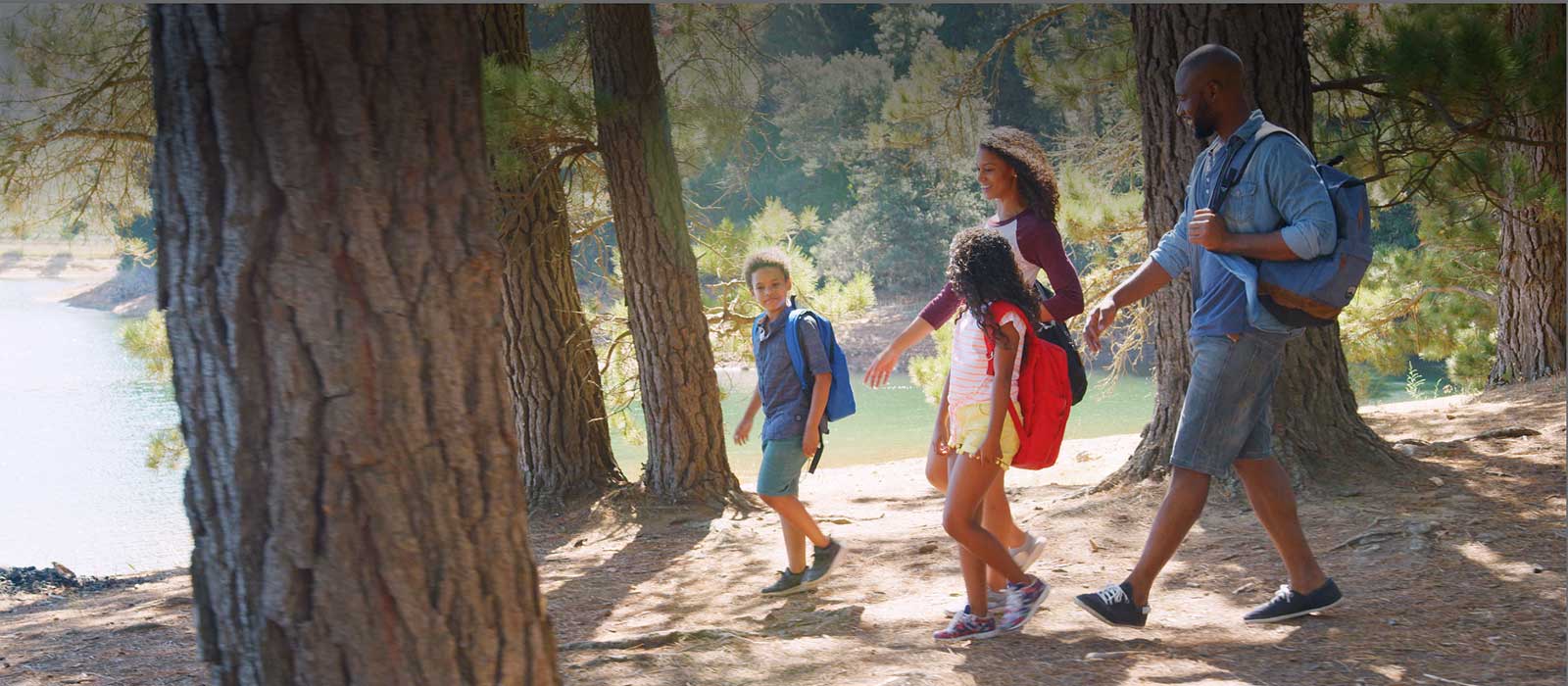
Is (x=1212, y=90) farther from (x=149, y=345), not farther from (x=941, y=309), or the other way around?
(x=149, y=345)

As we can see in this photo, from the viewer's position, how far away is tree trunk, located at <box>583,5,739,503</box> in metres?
5.79

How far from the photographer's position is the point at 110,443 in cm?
1911

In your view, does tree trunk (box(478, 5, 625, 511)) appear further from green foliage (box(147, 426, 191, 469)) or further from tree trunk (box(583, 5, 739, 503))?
green foliage (box(147, 426, 191, 469))

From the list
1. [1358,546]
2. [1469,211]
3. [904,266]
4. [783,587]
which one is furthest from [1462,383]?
[904,266]

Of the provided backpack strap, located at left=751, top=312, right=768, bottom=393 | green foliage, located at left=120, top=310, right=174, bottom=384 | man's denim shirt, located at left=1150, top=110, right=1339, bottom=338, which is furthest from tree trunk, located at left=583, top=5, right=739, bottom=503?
green foliage, located at left=120, top=310, right=174, bottom=384

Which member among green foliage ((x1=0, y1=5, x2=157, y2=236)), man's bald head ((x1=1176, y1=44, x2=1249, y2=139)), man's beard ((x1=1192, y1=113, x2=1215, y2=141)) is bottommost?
man's beard ((x1=1192, y1=113, x2=1215, y2=141))

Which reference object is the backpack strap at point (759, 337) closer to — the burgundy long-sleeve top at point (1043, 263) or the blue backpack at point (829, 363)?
the blue backpack at point (829, 363)

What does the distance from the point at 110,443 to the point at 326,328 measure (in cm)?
2039

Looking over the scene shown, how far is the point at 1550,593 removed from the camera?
310cm

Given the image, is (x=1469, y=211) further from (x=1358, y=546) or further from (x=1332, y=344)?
(x=1358, y=546)

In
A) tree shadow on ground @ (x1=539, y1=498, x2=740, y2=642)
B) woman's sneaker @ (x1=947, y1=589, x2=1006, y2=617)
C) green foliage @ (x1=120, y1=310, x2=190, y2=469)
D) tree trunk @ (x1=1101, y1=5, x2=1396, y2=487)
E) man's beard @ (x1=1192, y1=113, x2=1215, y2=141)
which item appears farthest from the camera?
green foliage @ (x1=120, y1=310, x2=190, y2=469)

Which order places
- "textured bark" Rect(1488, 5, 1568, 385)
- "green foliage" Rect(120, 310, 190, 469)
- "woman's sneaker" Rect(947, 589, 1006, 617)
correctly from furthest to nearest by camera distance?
"green foliage" Rect(120, 310, 190, 469)
"textured bark" Rect(1488, 5, 1568, 385)
"woman's sneaker" Rect(947, 589, 1006, 617)

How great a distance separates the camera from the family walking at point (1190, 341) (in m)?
2.79

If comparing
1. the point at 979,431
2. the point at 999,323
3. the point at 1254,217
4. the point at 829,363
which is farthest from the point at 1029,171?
the point at 829,363
